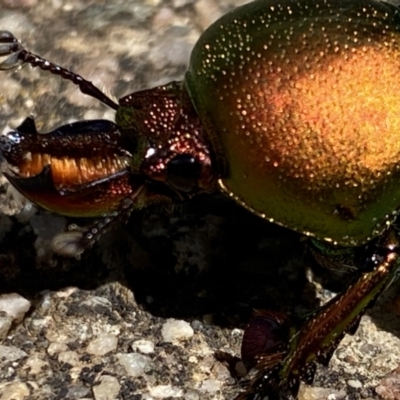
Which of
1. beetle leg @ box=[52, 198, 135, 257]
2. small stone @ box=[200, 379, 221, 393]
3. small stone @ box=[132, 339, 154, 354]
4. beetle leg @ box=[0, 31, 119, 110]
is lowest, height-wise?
small stone @ box=[200, 379, 221, 393]

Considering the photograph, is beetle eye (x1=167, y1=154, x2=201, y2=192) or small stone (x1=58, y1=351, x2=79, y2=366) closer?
beetle eye (x1=167, y1=154, x2=201, y2=192)

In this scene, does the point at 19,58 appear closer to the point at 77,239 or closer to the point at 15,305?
the point at 77,239

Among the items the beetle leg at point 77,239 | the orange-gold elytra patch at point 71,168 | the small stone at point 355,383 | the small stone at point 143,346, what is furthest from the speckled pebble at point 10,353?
the small stone at point 355,383

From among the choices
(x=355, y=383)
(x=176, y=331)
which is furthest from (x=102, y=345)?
(x=355, y=383)

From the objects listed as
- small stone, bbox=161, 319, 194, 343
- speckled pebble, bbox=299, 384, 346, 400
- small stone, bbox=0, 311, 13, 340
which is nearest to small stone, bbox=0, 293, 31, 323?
small stone, bbox=0, 311, 13, 340

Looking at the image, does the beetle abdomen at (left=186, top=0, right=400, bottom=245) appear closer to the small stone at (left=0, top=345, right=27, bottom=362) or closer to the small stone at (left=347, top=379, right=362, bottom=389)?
the small stone at (left=347, top=379, right=362, bottom=389)

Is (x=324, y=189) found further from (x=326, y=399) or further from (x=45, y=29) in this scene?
(x=45, y=29)

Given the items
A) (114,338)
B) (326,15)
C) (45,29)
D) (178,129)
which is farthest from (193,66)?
(45,29)
